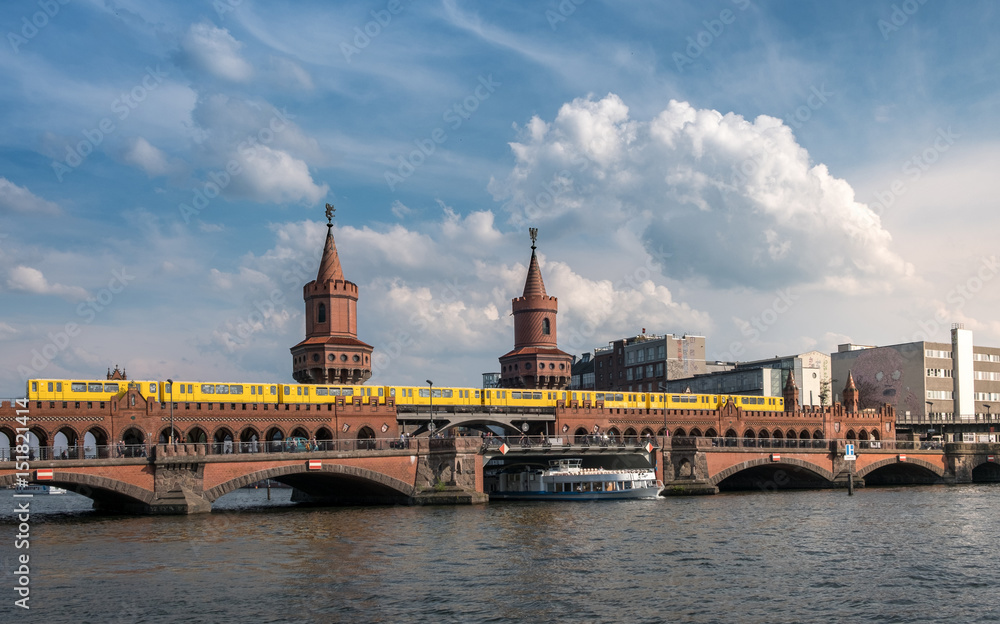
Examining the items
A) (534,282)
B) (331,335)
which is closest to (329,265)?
(331,335)

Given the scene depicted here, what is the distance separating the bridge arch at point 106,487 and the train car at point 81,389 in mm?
7425

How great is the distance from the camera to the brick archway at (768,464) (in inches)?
3878

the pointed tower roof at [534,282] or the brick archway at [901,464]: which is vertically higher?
the pointed tower roof at [534,282]

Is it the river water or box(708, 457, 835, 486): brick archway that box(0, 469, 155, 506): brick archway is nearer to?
the river water

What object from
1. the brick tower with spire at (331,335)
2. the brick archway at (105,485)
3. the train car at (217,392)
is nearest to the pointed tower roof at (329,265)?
the brick tower with spire at (331,335)

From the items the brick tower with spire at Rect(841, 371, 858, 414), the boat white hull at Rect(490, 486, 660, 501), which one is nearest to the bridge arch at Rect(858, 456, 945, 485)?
the brick tower with spire at Rect(841, 371, 858, 414)

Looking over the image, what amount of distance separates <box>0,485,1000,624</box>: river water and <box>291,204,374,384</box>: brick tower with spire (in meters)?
31.5

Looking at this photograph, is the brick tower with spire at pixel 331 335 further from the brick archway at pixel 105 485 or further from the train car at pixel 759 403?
the train car at pixel 759 403

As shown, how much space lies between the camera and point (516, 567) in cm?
4688

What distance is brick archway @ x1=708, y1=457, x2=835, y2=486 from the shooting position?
98.5m

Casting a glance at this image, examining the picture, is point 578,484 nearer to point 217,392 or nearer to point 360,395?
point 360,395

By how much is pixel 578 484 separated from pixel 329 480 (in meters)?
23.1

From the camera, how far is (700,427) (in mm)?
120625

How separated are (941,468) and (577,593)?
293 feet
